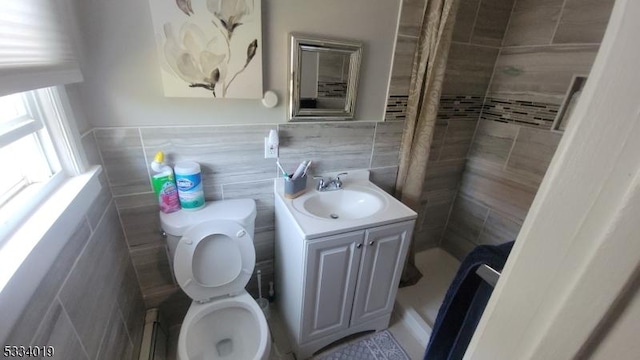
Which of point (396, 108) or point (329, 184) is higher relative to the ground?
point (396, 108)

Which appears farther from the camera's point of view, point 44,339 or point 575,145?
point 44,339

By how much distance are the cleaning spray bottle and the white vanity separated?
49cm

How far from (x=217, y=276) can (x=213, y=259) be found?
93mm

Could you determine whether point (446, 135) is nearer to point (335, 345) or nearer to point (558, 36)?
point (558, 36)

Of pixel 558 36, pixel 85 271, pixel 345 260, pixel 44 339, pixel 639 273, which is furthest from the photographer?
pixel 558 36

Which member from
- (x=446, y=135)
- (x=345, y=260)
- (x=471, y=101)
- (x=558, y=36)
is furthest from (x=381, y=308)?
(x=558, y=36)

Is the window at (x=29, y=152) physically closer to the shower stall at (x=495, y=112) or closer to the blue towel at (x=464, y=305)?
the blue towel at (x=464, y=305)

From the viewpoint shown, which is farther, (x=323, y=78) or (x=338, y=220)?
(x=323, y=78)

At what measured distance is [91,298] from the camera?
2.81ft

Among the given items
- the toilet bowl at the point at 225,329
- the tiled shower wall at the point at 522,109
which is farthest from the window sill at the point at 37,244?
the tiled shower wall at the point at 522,109

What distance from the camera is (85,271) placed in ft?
2.75

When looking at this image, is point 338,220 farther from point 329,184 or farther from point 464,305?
point 464,305

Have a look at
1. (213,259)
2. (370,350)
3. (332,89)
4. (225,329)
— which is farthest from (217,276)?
(332,89)

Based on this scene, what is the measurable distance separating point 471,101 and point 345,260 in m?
1.40
